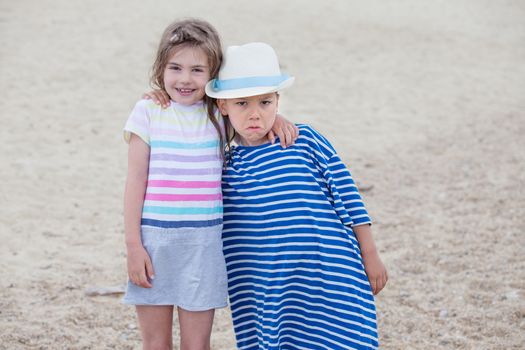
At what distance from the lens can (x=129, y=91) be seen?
28.2ft

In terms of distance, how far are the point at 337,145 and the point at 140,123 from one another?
4889mm

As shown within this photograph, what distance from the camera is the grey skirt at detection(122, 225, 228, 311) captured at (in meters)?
2.43

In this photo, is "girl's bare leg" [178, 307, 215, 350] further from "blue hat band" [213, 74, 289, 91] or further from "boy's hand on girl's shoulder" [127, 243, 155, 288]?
"blue hat band" [213, 74, 289, 91]

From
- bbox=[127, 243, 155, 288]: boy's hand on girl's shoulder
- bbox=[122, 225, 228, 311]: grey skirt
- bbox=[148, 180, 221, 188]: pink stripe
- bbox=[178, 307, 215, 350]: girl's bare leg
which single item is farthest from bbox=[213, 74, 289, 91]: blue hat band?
bbox=[178, 307, 215, 350]: girl's bare leg

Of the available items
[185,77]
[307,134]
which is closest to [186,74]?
[185,77]

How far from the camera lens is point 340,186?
244cm

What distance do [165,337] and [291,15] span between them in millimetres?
10790

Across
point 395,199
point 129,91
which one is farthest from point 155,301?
point 129,91

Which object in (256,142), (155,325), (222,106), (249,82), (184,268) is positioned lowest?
(155,325)

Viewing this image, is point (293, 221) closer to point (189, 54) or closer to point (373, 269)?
point (373, 269)

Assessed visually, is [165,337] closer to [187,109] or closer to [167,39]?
[187,109]

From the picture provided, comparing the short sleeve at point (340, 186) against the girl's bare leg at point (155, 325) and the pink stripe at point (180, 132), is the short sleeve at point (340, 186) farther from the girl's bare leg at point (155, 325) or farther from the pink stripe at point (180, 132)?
the girl's bare leg at point (155, 325)

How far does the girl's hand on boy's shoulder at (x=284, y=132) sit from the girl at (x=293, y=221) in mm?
22

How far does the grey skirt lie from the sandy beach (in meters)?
1.19
